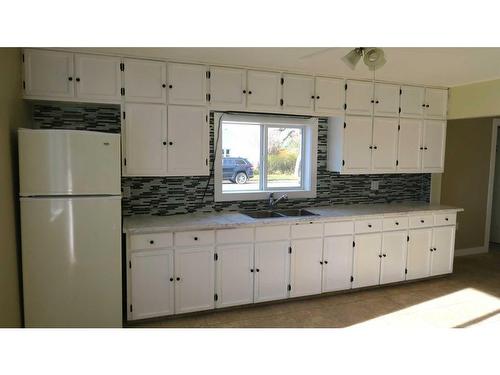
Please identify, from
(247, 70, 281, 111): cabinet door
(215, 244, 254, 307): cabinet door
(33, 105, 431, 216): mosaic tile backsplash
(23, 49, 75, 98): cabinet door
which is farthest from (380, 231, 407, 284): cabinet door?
Result: (23, 49, 75, 98): cabinet door

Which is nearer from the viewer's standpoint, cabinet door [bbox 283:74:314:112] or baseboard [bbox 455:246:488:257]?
cabinet door [bbox 283:74:314:112]

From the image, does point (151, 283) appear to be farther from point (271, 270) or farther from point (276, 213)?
point (276, 213)

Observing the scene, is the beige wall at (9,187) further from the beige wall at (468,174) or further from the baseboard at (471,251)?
the baseboard at (471,251)

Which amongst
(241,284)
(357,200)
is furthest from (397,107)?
(241,284)

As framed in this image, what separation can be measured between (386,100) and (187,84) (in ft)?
7.55

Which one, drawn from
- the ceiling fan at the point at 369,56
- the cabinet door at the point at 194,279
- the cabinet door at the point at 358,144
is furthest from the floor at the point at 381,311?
the ceiling fan at the point at 369,56

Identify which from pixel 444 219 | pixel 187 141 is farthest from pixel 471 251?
pixel 187 141

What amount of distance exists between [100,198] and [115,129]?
0.89 meters

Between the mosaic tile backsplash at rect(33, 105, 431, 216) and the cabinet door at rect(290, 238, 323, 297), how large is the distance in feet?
2.11

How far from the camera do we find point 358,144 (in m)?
3.98

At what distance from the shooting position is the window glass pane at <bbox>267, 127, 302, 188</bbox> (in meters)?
4.02

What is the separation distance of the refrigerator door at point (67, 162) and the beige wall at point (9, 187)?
3.6 inches

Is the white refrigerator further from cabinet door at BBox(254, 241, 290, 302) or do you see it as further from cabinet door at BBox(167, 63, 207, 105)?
cabinet door at BBox(254, 241, 290, 302)
